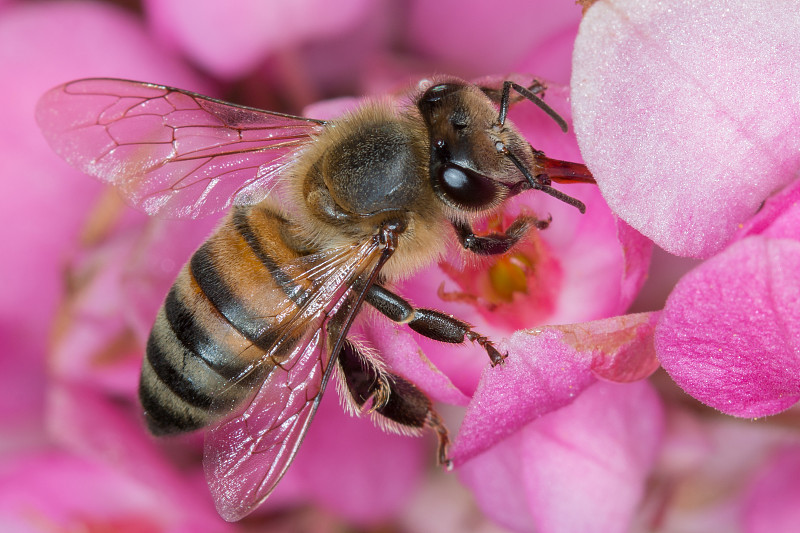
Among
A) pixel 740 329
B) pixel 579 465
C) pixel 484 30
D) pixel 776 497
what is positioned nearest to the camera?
pixel 740 329

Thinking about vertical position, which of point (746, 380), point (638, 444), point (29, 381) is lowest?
point (29, 381)

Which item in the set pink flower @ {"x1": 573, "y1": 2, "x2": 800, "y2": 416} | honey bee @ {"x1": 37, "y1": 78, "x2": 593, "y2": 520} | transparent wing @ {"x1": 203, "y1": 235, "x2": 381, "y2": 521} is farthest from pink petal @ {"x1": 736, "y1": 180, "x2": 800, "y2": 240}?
transparent wing @ {"x1": 203, "y1": 235, "x2": 381, "y2": 521}

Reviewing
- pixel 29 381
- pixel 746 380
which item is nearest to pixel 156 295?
pixel 29 381

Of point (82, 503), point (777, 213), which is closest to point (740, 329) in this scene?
point (777, 213)

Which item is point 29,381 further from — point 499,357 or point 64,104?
point 499,357

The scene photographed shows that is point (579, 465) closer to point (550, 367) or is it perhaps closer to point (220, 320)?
point (550, 367)

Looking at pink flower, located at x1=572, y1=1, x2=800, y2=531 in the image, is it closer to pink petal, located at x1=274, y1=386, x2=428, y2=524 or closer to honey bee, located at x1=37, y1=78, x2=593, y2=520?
honey bee, located at x1=37, y1=78, x2=593, y2=520

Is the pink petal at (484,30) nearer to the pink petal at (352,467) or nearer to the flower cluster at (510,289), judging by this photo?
the flower cluster at (510,289)
